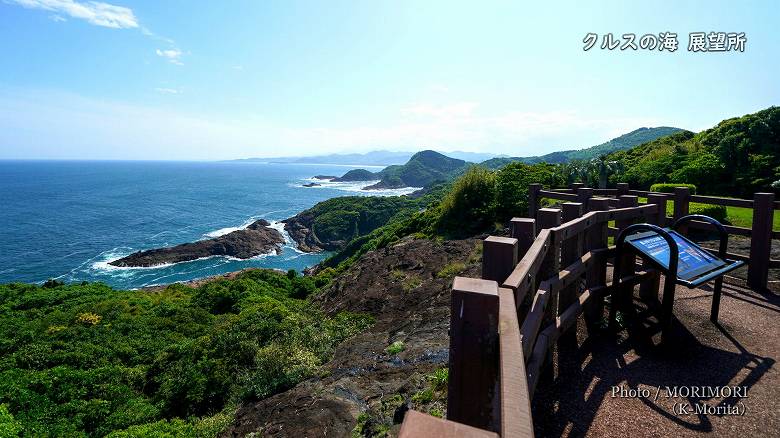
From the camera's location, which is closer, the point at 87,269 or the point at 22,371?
the point at 22,371

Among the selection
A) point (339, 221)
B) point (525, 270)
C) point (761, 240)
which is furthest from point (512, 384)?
point (339, 221)

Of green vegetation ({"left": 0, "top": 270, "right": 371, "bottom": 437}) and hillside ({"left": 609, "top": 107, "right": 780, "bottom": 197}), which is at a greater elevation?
hillside ({"left": 609, "top": 107, "right": 780, "bottom": 197})

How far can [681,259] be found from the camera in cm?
446

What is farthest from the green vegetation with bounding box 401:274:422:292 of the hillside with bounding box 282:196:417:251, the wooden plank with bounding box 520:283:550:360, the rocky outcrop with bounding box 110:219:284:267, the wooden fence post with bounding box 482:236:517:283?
the hillside with bounding box 282:196:417:251

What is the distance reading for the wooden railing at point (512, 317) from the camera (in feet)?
4.03

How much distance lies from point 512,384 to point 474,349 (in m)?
0.42

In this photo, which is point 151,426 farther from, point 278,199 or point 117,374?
point 278,199

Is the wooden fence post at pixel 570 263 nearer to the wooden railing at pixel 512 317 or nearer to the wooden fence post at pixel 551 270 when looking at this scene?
the wooden railing at pixel 512 317

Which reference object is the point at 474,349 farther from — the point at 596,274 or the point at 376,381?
the point at 376,381

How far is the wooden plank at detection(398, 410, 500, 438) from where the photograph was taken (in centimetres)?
86

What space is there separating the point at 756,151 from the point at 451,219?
1974 centimetres

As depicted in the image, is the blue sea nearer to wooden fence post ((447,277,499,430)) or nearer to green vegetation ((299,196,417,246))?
green vegetation ((299,196,417,246))

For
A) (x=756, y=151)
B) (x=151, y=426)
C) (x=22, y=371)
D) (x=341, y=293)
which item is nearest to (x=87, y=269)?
(x=22, y=371)

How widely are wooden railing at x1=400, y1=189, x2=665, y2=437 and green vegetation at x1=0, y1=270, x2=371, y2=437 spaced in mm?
6155
